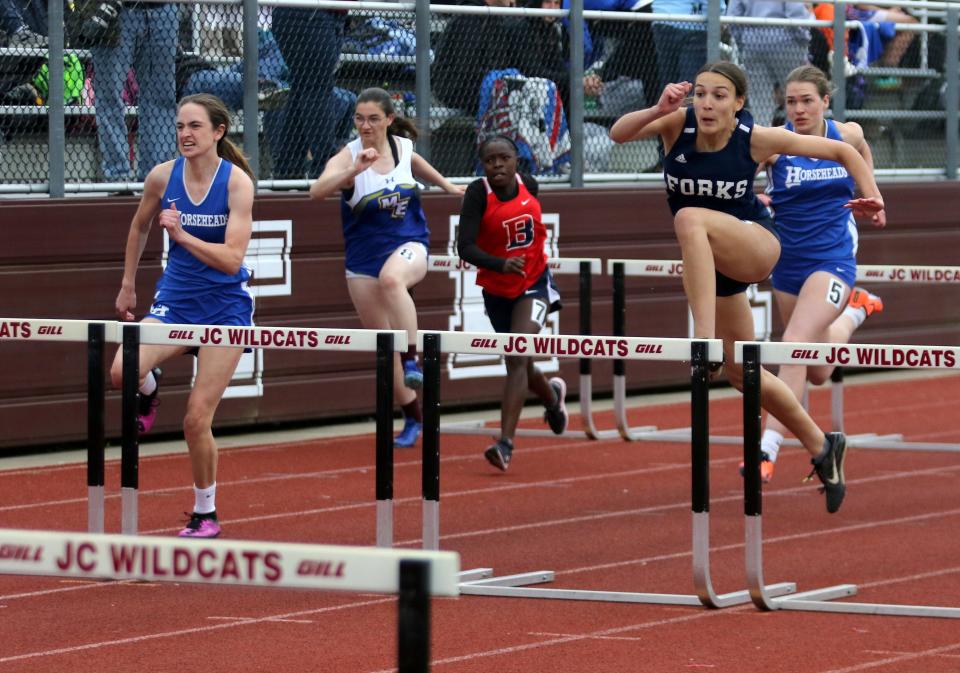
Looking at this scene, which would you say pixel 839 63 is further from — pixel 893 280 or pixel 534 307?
pixel 534 307

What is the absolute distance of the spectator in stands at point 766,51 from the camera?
45.8ft

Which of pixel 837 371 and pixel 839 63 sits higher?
pixel 839 63

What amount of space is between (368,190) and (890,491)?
3589 mm

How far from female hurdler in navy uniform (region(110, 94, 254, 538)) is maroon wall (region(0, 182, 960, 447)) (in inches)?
110

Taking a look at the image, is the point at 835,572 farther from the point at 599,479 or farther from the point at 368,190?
the point at 368,190

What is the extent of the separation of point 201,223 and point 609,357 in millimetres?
2136

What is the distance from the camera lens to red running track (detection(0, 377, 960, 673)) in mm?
5883

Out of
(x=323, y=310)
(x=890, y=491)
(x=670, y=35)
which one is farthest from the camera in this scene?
(x=670, y=35)

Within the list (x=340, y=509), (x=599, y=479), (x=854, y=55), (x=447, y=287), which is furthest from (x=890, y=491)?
(x=854, y=55)

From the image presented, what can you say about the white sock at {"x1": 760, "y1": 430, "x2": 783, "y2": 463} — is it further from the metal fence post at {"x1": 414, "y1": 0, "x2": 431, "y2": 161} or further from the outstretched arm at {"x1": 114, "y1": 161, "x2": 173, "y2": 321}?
the metal fence post at {"x1": 414, "y1": 0, "x2": 431, "y2": 161}

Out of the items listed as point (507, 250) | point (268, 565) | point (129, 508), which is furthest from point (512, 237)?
point (268, 565)

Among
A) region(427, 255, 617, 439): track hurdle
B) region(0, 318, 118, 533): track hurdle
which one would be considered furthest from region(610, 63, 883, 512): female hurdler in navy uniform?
region(427, 255, 617, 439): track hurdle

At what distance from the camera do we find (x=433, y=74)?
1220cm

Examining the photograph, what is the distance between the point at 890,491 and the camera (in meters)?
9.71
